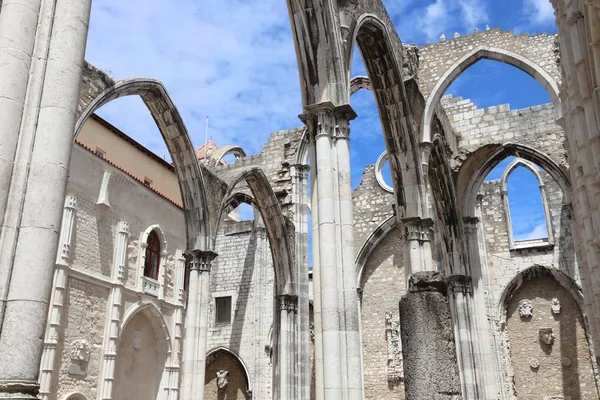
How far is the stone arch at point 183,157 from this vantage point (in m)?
11.6

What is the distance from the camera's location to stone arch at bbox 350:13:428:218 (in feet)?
37.1

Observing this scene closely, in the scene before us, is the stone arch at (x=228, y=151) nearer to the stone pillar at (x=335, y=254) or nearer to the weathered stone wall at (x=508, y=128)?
the weathered stone wall at (x=508, y=128)

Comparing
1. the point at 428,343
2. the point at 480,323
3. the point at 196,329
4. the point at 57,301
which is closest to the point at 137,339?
the point at 57,301

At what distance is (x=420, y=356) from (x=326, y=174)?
11.7ft

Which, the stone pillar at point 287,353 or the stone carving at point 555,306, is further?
the stone carving at point 555,306

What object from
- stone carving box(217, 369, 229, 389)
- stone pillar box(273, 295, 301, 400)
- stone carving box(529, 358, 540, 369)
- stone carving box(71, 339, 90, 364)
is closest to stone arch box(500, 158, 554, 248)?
stone carving box(529, 358, 540, 369)

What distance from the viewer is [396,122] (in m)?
11.9

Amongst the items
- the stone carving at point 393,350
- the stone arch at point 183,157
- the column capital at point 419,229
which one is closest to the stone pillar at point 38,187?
the stone arch at point 183,157

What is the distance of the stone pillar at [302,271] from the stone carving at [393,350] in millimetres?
3699

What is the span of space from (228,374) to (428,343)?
1350cm

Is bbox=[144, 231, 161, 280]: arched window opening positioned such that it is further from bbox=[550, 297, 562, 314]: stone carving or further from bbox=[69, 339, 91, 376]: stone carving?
bbox=[550, 297, 562, 314]: stone carving

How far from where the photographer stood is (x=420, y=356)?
4957 mm

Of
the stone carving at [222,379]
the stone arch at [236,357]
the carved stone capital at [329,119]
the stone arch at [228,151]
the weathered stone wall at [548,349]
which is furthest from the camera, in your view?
the stone arch at [228,151]

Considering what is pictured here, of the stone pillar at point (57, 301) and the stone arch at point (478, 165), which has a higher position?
the stone arch at point (478, 165)
